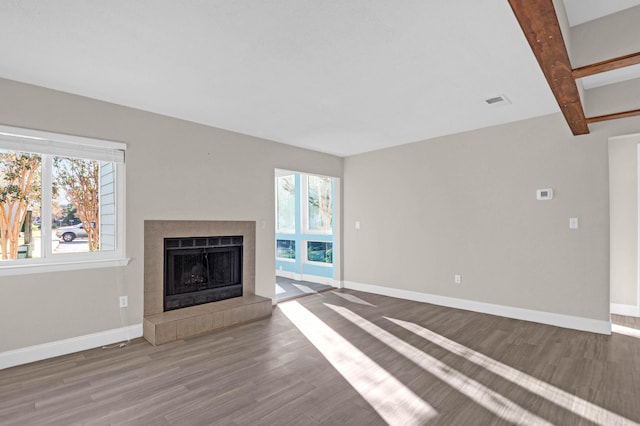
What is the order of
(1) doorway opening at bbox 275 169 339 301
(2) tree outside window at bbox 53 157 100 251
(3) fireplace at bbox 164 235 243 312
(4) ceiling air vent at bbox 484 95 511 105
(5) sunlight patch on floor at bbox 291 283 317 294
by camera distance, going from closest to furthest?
(2) tree outside window at bbox 53 157 100 251 → (4) ceiling air vent at bbox 484 95 511 105 → (3) fireplace at bbox 164 235 243 312 → (5) sunlight patch on floor at bbox 291 283 317 294 → (1) doorway opening at bbox 275 169 339 301

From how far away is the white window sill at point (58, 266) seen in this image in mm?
3067

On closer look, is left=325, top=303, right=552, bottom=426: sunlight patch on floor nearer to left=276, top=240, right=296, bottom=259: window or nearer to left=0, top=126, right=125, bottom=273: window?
left=0, top=126, right=125, bottom=273: window

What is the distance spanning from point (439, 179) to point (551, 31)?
3.46 m

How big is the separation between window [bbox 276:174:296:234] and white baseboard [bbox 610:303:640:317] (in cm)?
559

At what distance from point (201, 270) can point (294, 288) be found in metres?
2.29

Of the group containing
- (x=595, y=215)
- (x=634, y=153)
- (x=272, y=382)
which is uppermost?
(x=634, y=153)

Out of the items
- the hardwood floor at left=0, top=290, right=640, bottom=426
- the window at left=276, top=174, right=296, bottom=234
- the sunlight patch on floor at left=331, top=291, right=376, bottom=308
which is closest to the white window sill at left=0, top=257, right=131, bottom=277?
the hardwood floor at left=0, top=290, right=640, bottom=426

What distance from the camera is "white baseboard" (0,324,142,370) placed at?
3.05 meters

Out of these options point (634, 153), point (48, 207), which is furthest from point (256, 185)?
point (634, 153)

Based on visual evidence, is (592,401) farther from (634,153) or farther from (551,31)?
(634,153)

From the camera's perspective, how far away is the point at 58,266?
10.8 ft

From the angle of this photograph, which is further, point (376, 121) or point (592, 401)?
point (376, 121)

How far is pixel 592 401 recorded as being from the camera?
2426 millimetres

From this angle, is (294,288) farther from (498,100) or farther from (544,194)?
(498,100)
